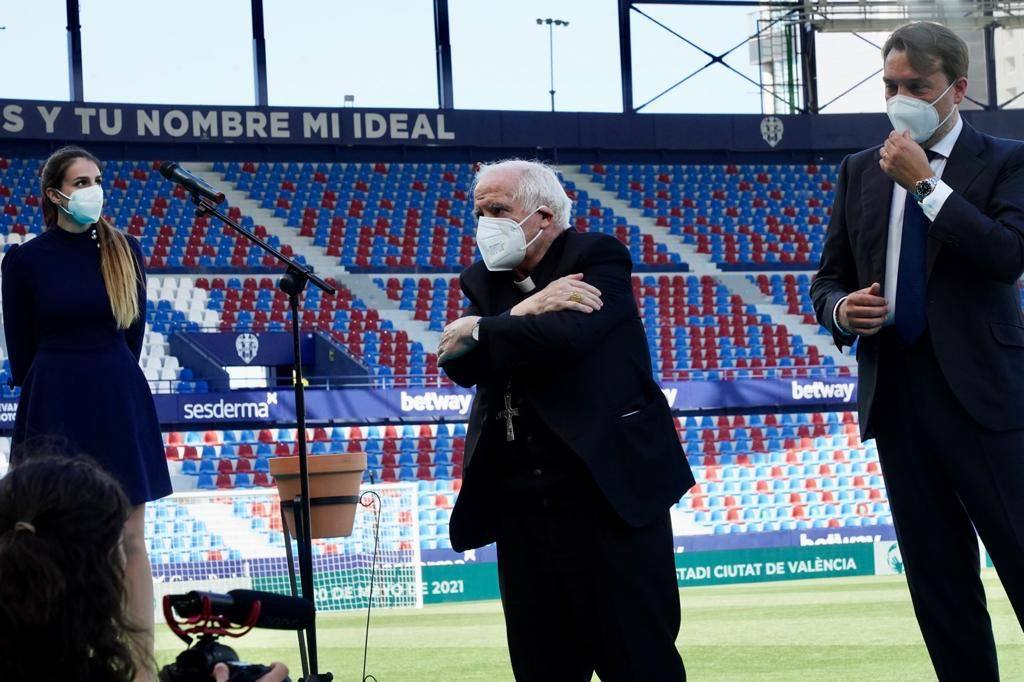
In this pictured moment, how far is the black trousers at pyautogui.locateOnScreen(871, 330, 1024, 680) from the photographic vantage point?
11.1 feet

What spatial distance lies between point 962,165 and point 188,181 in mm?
2584

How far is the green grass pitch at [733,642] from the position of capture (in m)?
6.55

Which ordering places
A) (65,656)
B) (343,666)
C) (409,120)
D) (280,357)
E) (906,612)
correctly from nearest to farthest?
(65,656)
(343,666)
(906,612)
(280,357)
(409,120)

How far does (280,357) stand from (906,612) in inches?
509

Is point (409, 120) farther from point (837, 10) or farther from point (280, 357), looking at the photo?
point (837, 10)

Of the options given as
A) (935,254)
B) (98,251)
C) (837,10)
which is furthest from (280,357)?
(935,254)

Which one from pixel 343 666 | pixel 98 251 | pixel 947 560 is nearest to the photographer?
pixel 947 560

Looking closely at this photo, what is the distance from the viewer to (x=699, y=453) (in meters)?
21.8

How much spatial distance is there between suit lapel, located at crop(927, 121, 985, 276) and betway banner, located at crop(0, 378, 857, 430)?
15.9 metres

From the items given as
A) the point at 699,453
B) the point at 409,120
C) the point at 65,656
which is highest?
the point at 409,120

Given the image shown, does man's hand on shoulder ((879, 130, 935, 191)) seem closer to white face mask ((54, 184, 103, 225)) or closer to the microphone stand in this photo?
the microphone stand

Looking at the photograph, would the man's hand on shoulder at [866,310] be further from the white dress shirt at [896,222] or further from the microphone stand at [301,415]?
the microphone stand at [301,415]

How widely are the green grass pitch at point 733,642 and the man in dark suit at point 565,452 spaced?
8.73 ft

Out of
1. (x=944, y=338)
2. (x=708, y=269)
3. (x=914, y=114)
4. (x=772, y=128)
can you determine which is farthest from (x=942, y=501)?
(x=708, y=269)
